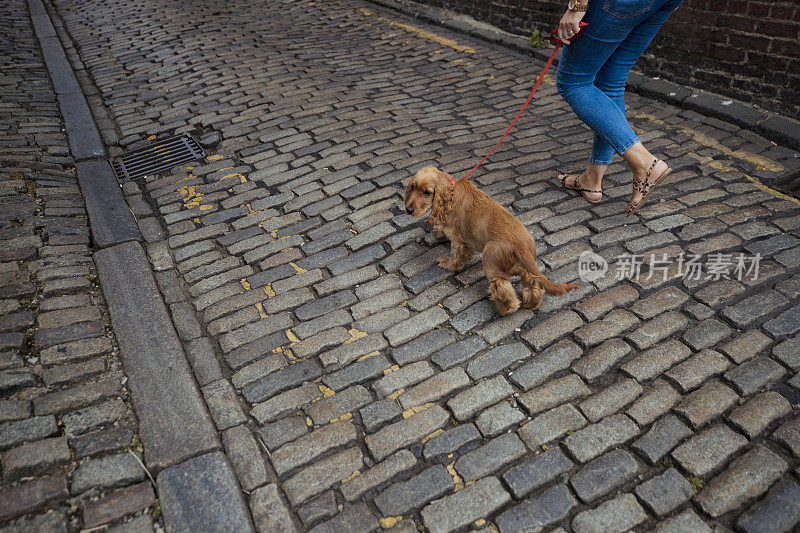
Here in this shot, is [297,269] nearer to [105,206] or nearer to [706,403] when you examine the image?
[105,206]

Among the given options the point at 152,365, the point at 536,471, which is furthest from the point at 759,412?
the point at 152,365

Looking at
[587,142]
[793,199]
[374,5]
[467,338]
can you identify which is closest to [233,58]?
[374,5]

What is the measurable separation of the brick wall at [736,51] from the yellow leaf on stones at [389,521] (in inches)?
200

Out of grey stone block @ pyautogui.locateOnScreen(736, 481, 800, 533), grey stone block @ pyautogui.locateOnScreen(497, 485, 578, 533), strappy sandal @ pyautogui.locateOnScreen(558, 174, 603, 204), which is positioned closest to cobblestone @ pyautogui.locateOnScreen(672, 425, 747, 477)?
grey stone block @ pyautogui.locateOnScreen(736, 481, 800, 533)

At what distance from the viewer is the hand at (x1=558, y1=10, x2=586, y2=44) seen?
344 centimetres

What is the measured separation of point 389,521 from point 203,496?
787 millimetres

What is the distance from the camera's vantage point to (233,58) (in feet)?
24.8

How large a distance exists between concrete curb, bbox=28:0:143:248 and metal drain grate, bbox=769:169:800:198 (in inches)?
188

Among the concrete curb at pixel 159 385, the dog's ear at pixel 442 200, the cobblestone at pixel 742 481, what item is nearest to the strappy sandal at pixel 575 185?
the dog's ear at pixel 442 200

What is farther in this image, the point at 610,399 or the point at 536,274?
the point at 536,274

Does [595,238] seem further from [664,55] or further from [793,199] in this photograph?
[664,55]

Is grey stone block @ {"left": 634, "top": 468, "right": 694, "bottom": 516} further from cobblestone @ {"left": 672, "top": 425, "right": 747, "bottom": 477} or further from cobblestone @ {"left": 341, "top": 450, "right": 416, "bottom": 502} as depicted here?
cobblestone @ {"left": 341, "top": 450, "right": 416, "bottom": 502}

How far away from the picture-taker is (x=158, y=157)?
17.3 ft

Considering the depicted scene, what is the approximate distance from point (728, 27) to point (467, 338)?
4444mm
